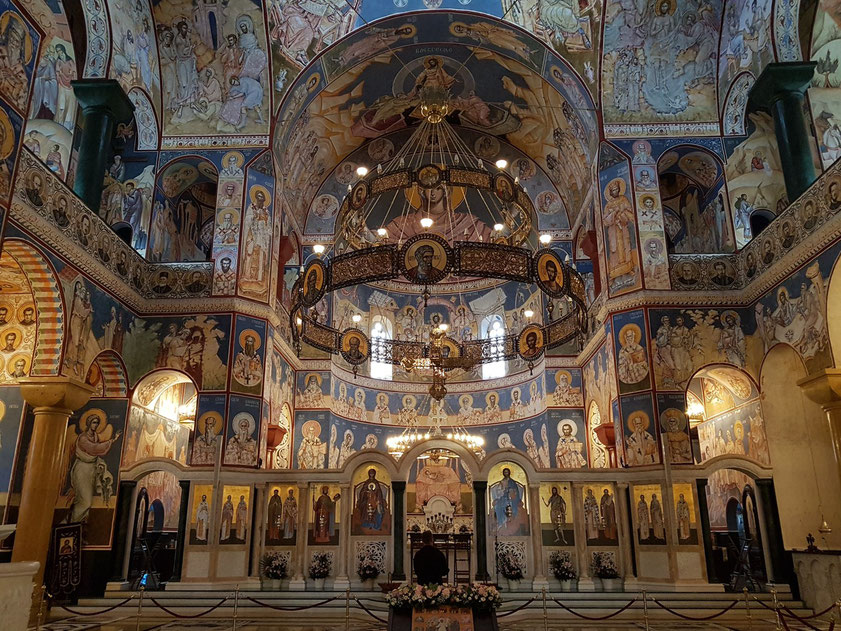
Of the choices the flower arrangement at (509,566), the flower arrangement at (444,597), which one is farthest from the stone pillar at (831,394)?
the flower arrangement at (444,597)

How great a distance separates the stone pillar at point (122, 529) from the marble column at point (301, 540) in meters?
4.07

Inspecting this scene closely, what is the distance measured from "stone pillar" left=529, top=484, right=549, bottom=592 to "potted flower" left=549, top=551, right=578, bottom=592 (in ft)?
0.90

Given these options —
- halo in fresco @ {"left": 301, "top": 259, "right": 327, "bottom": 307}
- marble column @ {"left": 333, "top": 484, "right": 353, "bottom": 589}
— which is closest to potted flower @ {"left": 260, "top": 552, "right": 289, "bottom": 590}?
marble column @ {"left": 333, "top": 484, "right": 353, "bottom": 589}

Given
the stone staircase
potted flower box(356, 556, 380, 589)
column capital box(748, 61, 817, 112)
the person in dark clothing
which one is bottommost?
the stone staircase

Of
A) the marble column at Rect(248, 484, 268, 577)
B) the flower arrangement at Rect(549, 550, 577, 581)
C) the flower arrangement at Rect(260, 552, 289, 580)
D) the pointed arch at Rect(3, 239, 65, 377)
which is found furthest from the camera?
the marble column at Rect(248, 484, 268, 577)

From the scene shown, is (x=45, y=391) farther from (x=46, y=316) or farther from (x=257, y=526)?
(x=257, y=526)

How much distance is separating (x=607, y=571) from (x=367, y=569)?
232 inches

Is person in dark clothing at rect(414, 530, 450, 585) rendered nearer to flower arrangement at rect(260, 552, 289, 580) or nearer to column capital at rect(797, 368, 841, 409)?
flower arrangement at rect(260, 552, 289, 580)

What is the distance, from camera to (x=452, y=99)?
80.8 feet

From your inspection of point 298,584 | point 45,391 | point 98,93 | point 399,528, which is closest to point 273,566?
point 298,584

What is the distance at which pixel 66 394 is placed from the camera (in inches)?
558

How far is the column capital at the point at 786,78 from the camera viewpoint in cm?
1742

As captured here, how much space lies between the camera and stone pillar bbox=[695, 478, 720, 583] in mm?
16156

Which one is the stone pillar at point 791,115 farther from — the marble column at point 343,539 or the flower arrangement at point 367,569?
the flower arrangement at point 367,569
